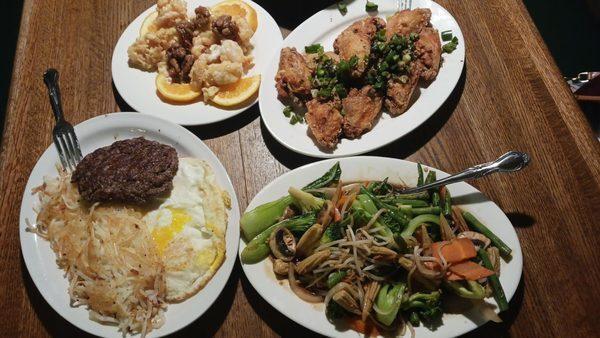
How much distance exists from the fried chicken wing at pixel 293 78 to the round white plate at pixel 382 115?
0.07m

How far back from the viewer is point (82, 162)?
3.02 m

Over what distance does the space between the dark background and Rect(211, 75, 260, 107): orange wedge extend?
2.90 metres

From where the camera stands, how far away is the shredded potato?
267 cm

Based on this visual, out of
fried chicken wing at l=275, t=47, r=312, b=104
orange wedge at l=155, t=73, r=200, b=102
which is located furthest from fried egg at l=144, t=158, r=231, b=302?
fried chicken wing at l=275, t=47, r=312, b=104

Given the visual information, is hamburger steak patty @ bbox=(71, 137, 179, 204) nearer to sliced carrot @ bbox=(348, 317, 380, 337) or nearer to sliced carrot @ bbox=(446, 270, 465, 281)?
sliced carrot @ bbox=(348, 317, 380, 337)

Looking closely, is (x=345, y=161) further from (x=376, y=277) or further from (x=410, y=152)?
(x=376, y=277)

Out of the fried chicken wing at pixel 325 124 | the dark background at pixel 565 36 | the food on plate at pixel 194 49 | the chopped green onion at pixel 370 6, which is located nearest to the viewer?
the fried chicken wing at pixel 325 124

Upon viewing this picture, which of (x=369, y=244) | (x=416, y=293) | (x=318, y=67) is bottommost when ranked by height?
(x=416, y=293)

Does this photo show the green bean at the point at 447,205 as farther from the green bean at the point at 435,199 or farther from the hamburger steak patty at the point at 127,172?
the hamburger steak patty at the point at 127,172

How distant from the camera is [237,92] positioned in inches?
133

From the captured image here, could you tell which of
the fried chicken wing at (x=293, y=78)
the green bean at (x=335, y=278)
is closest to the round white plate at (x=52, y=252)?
the green bean at (x=335, y=278)

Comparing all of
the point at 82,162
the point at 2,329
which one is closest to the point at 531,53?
the point at 82,162

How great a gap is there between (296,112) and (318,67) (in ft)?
1.22

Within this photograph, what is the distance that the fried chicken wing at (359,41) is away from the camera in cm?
331
